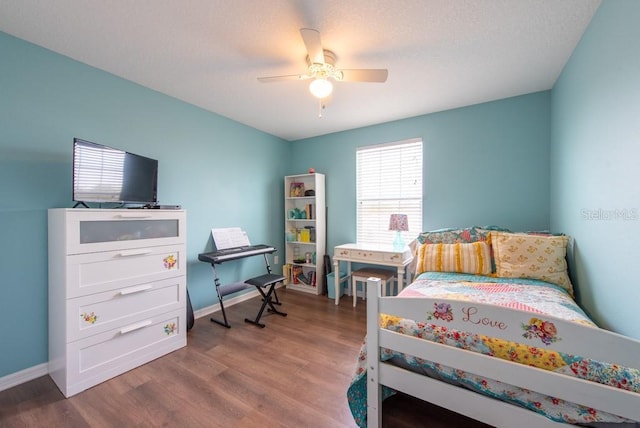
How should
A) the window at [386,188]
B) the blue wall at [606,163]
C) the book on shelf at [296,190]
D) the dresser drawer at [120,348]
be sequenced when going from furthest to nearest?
the book on shelf at [296,190], the window at [386,188], the dresser drawer at [120,348], the blue wall at [606,163]

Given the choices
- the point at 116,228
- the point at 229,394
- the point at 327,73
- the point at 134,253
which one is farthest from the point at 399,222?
the point at 116,228

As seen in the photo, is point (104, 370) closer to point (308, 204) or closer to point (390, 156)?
point (308, 204)

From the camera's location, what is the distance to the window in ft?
10.8

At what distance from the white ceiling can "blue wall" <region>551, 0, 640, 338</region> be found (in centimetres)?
28

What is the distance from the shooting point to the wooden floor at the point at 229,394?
1.46 meters

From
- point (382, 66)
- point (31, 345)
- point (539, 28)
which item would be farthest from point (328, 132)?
point (31, 345)

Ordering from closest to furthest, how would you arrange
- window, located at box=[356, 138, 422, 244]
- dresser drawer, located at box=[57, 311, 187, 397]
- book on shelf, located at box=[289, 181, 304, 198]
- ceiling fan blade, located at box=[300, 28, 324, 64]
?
ceiling fan blade, located at box=[300, 28, 324, 64]
dresser drawer, located at box=[57, 311, 187, 397]
window, located at box=[356, 138, 422, 244]
book on shelf, located at box=[289, 181, 304, 198]

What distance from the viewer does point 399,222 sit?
3078 mm

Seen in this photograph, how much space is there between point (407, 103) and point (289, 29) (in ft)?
5.47

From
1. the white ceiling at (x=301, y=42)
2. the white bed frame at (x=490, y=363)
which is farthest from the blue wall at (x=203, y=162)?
the white bed frame at (x=490, y=363)

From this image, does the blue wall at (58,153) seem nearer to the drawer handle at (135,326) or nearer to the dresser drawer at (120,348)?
the dresser drawer at (120,348)

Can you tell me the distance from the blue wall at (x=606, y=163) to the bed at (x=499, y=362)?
8.9 inches

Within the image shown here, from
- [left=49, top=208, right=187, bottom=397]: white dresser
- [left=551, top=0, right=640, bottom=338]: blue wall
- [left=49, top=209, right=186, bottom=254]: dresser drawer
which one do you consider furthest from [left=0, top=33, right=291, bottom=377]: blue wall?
[left=551, top=0, right=640, bottom=338]: blue wall

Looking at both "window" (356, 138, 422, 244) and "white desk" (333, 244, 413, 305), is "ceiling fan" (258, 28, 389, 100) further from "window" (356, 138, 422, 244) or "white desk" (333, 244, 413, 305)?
"white desk" (333, 244, 413, 305)
